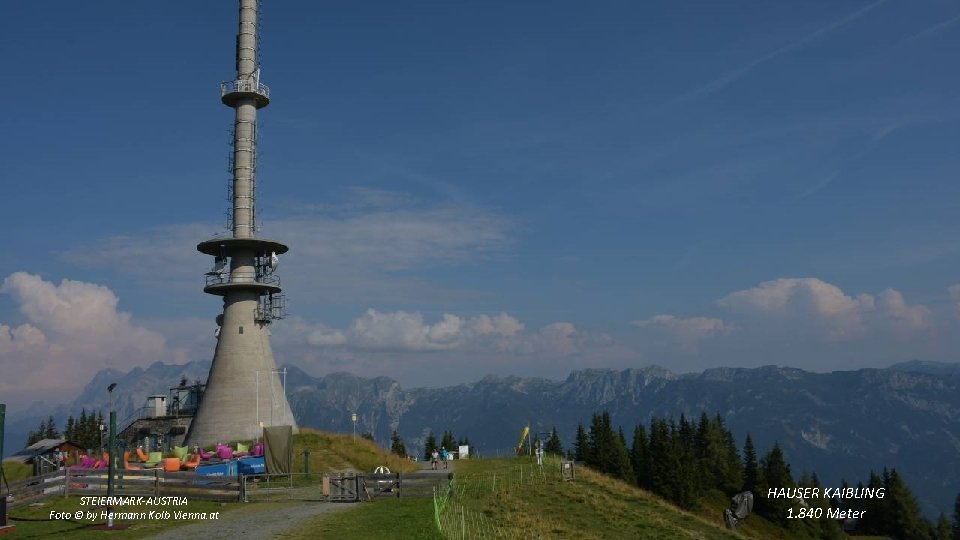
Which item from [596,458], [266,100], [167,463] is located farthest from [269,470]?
[596,458]

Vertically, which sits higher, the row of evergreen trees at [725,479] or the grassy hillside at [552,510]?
the grassy hillside at [552,510]

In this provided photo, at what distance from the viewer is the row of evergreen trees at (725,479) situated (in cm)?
11000

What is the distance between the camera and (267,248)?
64.5m

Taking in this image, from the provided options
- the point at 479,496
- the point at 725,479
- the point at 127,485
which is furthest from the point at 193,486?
the point at 725,479

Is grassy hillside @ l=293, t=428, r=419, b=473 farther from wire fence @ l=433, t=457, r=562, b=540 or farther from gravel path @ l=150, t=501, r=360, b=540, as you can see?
gravel path @ l=150, t=501, r=360, b=540

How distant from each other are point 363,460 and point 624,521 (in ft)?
69.8

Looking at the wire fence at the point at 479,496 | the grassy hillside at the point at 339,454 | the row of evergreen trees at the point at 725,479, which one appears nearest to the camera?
the wire fence at the point at 479,496

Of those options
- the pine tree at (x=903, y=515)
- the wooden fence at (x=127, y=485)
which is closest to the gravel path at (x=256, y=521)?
the wooden fence at (x=127, y=485)

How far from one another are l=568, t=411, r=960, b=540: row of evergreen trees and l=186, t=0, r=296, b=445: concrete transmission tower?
59.3 meters

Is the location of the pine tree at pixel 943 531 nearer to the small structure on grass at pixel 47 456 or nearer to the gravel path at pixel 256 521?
the gravel path at pixel 256 521

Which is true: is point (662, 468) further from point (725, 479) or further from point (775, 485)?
point (725, 479)

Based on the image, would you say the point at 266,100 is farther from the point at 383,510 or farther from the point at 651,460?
the point at 651,460

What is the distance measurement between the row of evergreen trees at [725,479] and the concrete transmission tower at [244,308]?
2334 inches

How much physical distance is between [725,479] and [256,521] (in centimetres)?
11883
